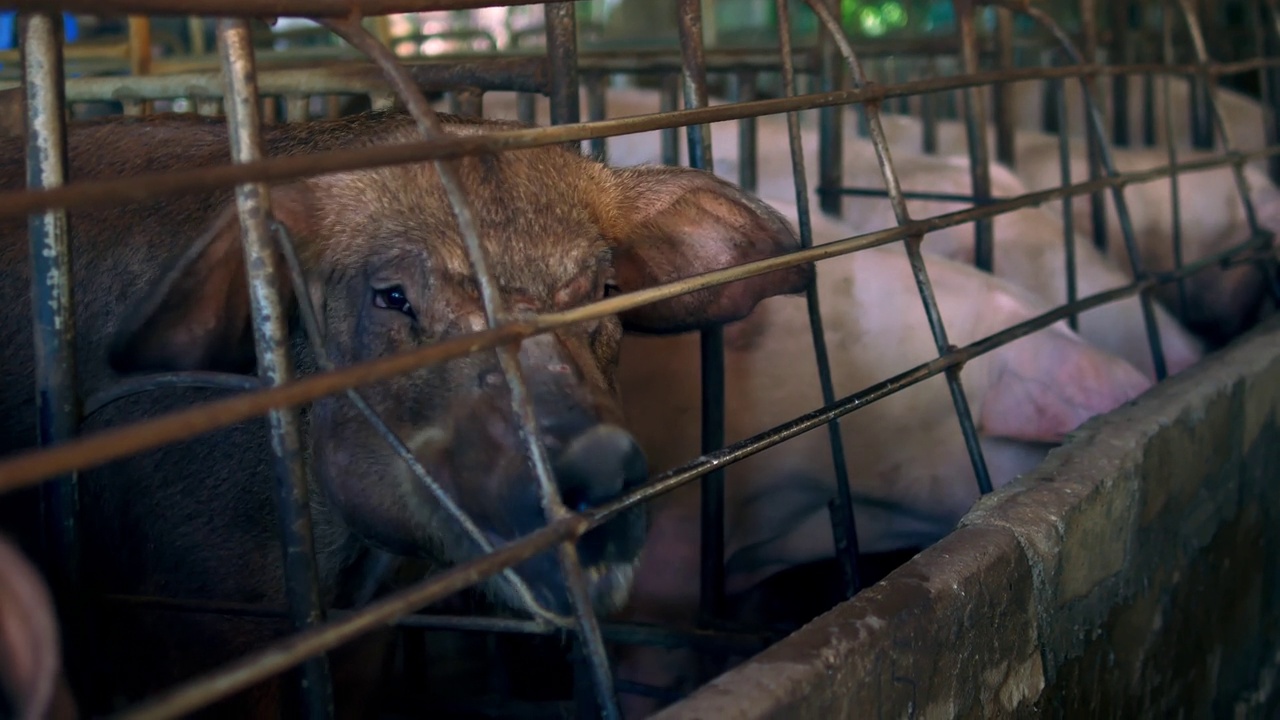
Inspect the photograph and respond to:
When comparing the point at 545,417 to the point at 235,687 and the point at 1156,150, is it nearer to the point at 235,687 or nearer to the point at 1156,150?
the point at 235,687

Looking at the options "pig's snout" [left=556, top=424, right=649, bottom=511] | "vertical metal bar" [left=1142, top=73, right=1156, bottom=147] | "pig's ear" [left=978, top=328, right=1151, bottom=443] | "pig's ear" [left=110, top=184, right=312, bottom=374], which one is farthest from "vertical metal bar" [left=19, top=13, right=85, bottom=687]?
"vertical metal bar" [left=1142, top=73, right=1156, bottom=147]

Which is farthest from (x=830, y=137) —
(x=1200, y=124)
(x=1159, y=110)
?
(x=1159, y=110)

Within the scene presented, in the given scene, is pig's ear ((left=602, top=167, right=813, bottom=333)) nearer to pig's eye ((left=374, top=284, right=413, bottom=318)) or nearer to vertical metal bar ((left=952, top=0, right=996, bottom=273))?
pig's eye ((left=374, top=284, right=413, bottom=318))

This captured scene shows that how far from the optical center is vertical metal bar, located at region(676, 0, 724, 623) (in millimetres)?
2289

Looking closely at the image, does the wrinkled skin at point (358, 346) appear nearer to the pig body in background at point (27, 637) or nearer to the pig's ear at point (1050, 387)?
the pig body in background at point (27, 637)

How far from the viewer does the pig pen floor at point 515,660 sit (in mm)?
2717

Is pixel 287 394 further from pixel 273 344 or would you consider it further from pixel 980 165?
pixel 980 165

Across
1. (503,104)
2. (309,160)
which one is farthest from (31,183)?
(503,104)

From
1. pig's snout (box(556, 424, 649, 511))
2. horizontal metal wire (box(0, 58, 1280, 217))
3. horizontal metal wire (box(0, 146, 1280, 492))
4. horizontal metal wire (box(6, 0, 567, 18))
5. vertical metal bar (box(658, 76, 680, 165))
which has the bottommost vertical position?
pig's snout (box(556, 424, 649, 511))

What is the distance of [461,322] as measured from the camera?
1820 mm

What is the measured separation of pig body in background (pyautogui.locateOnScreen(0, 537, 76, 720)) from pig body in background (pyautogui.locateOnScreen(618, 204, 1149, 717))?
88.4 inches

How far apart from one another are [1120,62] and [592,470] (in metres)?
6.00

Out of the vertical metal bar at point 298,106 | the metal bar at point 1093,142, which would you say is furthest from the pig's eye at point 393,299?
the metal bar at point 1093,142

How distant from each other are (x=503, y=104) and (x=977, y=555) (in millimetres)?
4074
